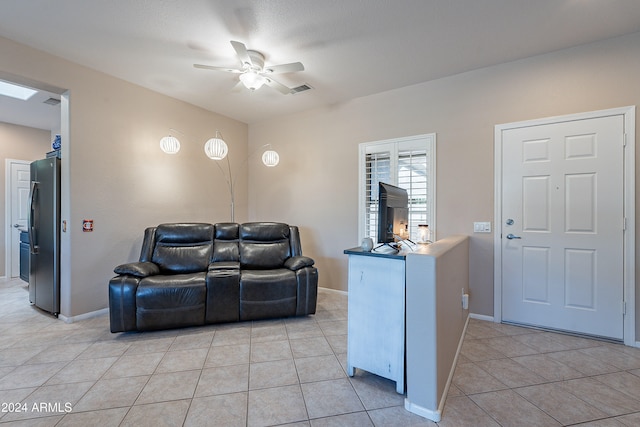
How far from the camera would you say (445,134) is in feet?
10.6

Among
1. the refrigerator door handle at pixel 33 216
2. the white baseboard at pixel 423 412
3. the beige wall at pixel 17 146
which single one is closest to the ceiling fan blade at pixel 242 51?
the white baseboard at pixel 423 412

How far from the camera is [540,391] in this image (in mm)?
1803

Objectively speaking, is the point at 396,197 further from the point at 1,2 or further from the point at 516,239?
the point at 1,2

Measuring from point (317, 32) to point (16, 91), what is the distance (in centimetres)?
426

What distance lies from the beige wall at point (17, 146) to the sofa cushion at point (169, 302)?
410 centimetres

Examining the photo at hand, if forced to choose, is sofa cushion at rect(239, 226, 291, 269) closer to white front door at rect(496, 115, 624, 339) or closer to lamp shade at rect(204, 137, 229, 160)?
lamp shade at rect(204, 137, 229, 160)

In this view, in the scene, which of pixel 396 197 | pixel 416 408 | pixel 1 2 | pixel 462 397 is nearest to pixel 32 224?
pixel 1 2

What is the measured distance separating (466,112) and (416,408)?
2989 millimetres

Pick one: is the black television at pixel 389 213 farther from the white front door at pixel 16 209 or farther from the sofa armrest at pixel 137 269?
the white front door at pixel 16 209

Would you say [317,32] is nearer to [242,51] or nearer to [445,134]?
[242,51]

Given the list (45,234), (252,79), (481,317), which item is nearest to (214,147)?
(252,79)

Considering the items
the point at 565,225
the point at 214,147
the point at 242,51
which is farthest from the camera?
the point at 214,147

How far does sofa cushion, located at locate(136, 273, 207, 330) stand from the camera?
2645 mm

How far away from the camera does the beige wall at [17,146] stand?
15.3 feet
